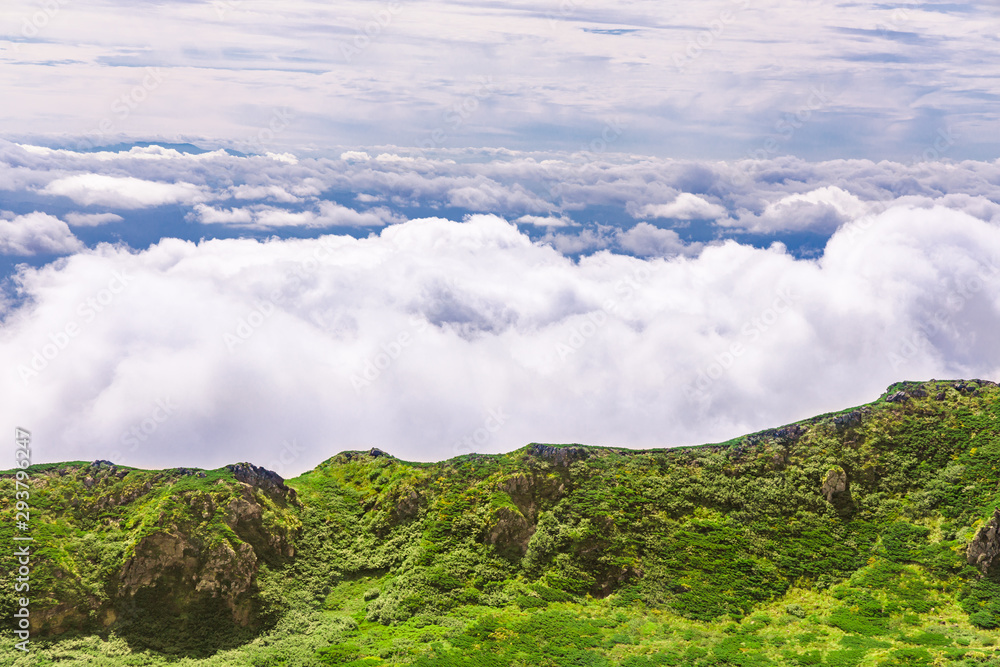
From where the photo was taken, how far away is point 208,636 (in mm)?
52562

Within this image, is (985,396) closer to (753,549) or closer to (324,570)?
(753,549)

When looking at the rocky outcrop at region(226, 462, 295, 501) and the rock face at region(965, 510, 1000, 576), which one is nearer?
the rock face at region(965, 510, 1000, 576)

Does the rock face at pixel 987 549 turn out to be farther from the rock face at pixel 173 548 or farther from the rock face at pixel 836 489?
the rock face at pixel 173 548

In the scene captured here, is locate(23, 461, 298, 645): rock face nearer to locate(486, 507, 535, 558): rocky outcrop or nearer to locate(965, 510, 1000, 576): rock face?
locate(486, 507, 535, 558): rocky outcrop

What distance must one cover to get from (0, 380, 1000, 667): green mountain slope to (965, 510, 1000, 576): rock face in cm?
12

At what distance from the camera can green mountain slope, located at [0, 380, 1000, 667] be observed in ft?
164

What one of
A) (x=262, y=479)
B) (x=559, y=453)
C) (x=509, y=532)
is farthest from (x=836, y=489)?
(x=262, y=479)

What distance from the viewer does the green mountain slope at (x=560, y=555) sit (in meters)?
50.0

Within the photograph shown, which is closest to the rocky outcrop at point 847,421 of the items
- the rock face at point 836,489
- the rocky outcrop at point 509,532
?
the rock face at point 836,489

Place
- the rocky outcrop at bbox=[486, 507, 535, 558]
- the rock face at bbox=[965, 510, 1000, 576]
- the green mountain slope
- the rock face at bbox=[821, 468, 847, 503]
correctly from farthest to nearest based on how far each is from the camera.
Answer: the rock face at bbox=[821, 468, 847, 503] < the rocky outcrop at bbox=[486, 507, 535, 558] < the rock face at bbox=[965, 510, 1000, 576] < the green mountain slope

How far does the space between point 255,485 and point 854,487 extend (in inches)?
2466

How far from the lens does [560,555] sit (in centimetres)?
6056

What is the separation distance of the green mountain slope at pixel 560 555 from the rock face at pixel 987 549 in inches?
4.8

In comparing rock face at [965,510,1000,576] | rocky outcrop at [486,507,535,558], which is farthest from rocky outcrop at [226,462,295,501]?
rock face at [965,510,1000,576]
